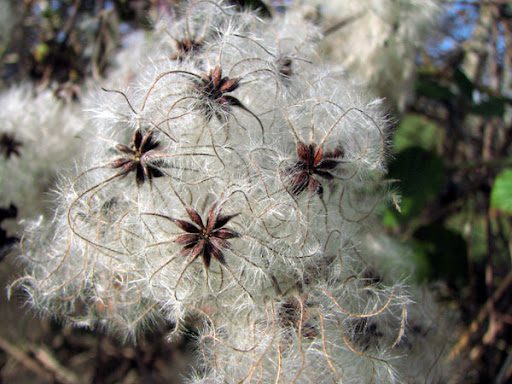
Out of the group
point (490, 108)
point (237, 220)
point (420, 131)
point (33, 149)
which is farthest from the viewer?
point (420, 131)

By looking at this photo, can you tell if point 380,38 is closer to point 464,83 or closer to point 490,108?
point 464,83

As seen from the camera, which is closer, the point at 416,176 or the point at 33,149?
the point at 33,149

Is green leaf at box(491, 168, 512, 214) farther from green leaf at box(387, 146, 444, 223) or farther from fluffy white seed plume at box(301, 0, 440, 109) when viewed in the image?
fluffy white seed plume at box(301, 0, 440, 109)

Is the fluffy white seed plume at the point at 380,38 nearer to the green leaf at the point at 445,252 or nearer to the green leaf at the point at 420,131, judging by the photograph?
the green leaf at the point at 445,252

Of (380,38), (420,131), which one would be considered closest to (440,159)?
(380,38)

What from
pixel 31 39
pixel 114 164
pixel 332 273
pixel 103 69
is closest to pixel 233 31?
pixel 114 164

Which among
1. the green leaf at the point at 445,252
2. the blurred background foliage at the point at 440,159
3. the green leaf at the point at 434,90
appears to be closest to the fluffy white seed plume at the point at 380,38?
the blurred background foliage at the point at 440,159
